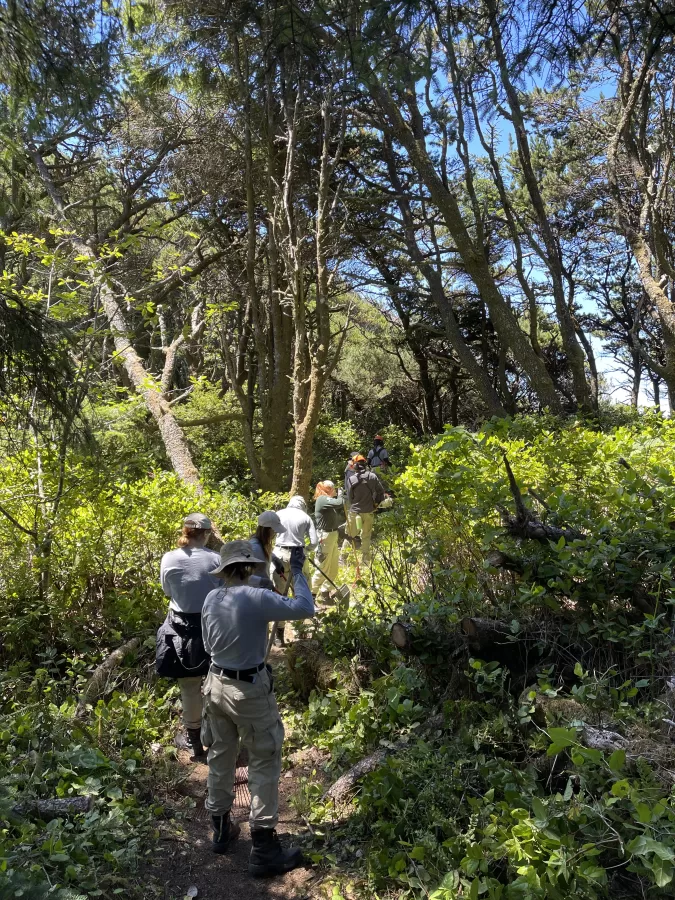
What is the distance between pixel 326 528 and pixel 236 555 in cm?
453

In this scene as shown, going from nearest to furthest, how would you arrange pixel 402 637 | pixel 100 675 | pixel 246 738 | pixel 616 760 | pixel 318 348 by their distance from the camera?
pixel 616 760, pixel 246 738, pixel 402 637, pixel 100 675, pixel 318 348

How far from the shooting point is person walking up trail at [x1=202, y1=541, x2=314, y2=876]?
3777mm

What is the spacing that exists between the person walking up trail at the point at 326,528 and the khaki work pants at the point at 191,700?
331 centimetres

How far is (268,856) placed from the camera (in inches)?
148

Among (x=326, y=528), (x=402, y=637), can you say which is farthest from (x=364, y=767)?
(x=326, y=528)

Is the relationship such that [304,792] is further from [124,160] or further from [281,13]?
[124,160]

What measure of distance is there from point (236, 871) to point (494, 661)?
76.2 inches

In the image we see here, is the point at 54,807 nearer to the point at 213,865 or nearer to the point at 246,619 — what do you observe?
the point at 213,865

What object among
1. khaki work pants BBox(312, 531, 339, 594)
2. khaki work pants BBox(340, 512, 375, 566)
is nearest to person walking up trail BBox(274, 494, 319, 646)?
khaki work pants BBox(312, 531, 339, 594)

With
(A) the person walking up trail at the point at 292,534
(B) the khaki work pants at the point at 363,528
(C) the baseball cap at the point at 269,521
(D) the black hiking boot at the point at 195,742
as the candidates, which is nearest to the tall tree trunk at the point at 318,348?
Result: (B) the khaki work pants at the point at 363,528

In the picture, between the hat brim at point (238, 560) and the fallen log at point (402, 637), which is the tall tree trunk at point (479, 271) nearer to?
the fallen log at point (402, 637)

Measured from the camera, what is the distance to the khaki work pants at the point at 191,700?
16.0ft

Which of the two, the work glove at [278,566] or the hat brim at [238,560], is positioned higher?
the hat brim at [238,560]

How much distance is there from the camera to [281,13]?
4.45 m
